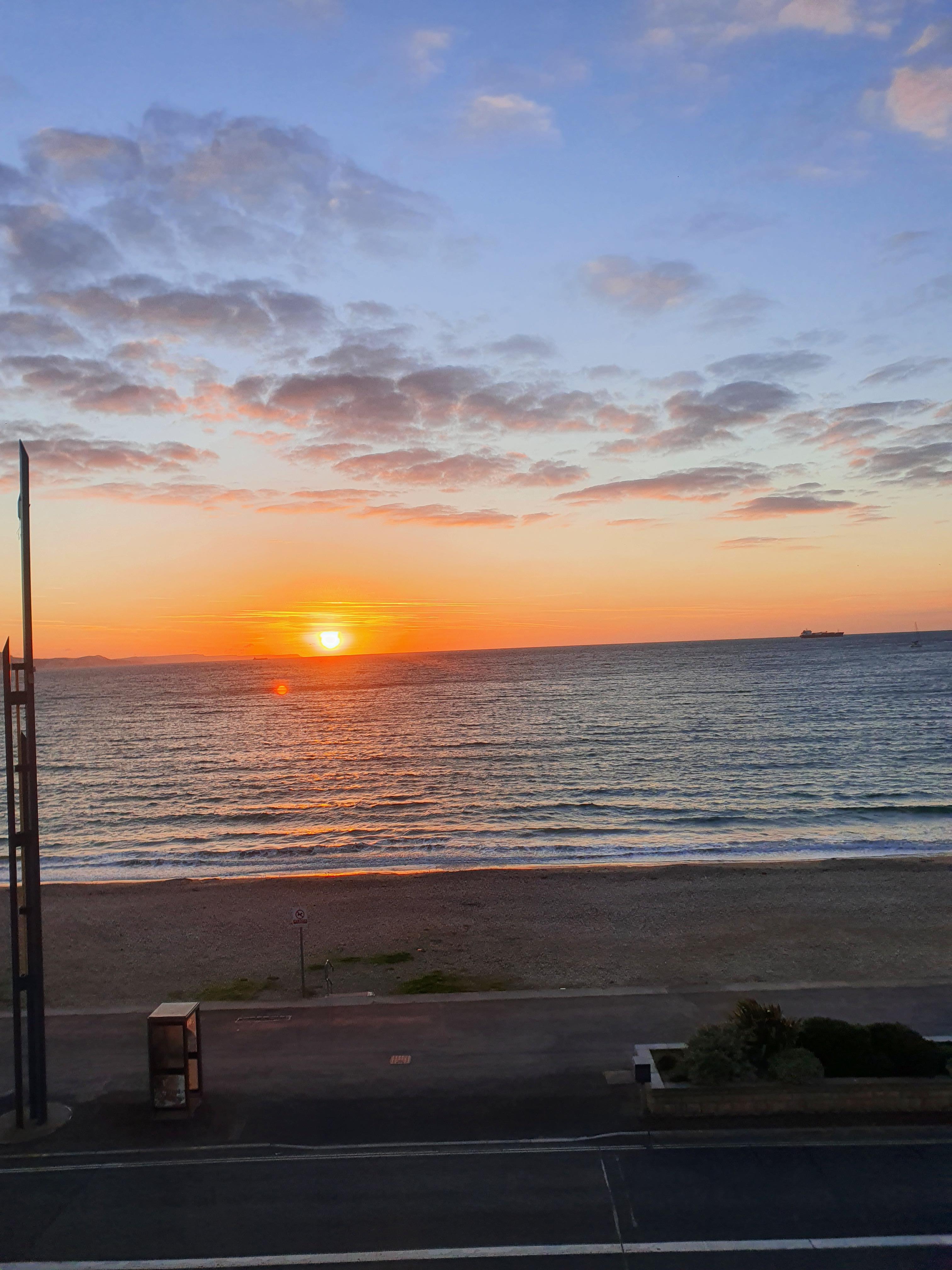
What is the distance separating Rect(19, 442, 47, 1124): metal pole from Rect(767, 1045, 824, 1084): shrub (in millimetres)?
9559

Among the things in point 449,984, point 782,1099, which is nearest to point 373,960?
point 449,984

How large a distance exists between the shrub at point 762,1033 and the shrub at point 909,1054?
3.54ft

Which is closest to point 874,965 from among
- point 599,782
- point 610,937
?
point 610,937

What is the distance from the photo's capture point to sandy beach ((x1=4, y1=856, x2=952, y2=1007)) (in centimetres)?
1898

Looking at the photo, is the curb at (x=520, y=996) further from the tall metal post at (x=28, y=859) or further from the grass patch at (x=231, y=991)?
the tall metal post at (x=28, y=859)

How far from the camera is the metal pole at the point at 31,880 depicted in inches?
459

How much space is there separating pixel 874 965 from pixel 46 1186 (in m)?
16.2

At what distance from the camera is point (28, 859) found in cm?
1161

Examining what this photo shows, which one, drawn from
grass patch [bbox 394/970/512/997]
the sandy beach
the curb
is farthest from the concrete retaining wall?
grass patch [bbox 394/970/512/997]

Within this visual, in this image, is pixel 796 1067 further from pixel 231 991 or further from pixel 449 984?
pixel 231 991

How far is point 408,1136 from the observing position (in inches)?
444

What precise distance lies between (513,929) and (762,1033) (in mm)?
11571

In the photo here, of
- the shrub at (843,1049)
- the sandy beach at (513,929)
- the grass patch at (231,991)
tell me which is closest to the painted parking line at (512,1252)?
the shrub at (843,1049)

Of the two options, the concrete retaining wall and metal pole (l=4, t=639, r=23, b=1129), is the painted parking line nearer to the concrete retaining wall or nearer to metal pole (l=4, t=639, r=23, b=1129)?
the concrete retaining wall
